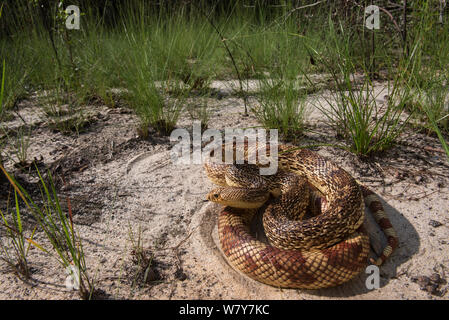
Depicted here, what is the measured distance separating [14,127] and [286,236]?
13.7 feet

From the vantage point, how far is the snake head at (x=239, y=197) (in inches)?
106

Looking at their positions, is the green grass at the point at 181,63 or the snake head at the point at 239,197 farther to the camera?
the green grass at the point at 181,63

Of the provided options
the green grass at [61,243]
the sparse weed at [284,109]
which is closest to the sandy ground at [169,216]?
the green grass at [61,243]

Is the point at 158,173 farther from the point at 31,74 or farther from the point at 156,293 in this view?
the point at 31,74

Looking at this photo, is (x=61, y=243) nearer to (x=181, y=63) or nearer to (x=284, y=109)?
(x=284, y=109)

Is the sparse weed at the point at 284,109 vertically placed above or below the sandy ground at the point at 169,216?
above

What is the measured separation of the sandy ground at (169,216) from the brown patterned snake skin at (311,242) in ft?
0.37

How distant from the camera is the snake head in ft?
8.84

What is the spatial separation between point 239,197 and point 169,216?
0.74 meters

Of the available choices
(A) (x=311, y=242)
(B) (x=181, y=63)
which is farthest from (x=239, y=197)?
(B) (x=181, y=63)

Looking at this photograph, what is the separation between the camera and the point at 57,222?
2.81 meters

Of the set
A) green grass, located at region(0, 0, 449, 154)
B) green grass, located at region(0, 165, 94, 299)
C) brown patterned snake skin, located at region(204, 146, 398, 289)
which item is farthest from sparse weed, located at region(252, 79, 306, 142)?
green grass, located at region(0, 165, 94, 299)

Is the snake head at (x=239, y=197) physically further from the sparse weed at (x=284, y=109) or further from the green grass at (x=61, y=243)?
the sparse weed at (x=284, y=109)

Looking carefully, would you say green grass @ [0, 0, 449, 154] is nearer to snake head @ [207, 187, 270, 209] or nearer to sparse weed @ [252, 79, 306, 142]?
sparse weed @ [252, 79, 306, 142]
